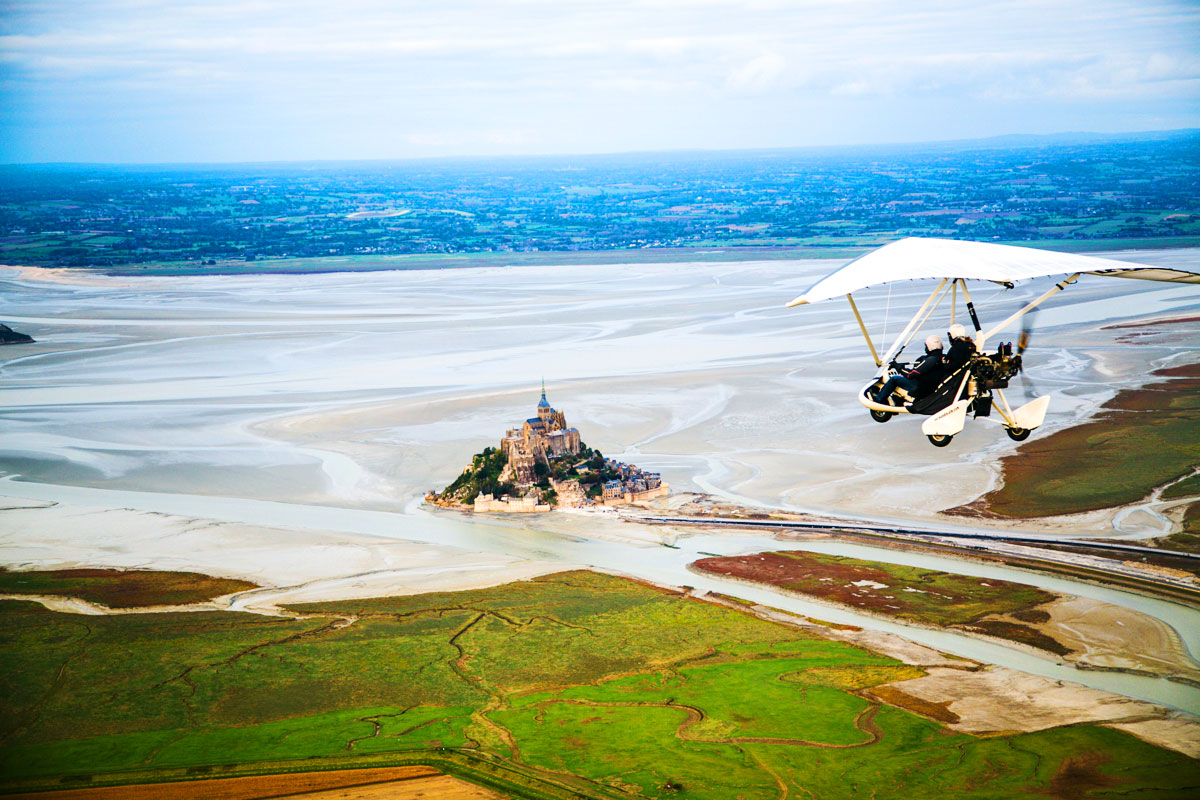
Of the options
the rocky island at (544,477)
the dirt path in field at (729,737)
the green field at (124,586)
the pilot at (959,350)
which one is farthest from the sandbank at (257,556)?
the pilot at (959,350)

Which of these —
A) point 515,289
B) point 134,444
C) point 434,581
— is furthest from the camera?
point 515,289

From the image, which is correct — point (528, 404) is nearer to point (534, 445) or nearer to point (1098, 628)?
point (534, 445)

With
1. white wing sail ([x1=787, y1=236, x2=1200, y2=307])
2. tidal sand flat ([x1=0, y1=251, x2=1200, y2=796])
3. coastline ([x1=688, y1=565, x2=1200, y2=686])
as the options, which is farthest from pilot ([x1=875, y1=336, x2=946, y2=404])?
coastline ([x1=688, y1=565, x2=1200, y2=686])

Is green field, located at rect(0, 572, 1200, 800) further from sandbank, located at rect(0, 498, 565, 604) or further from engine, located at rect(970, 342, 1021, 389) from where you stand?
engine, located at rect(970, 342, 1021, 389)

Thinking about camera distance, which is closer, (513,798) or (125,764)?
(513,798)

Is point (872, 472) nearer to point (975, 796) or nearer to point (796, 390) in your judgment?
point (796, 390)

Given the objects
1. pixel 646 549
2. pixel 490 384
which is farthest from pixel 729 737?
pixel 490 384

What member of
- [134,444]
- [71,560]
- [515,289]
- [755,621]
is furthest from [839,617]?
[515,289]
